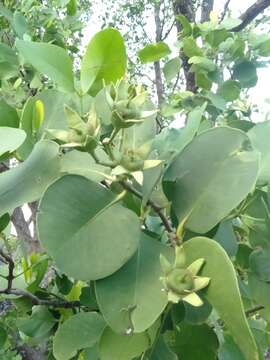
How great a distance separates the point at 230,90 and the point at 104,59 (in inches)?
12.9

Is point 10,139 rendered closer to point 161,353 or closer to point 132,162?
point 132,162

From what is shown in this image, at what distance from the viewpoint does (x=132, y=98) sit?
446 millimetres

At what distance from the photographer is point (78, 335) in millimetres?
579

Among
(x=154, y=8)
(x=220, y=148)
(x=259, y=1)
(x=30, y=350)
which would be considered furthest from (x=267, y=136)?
(x=154, y=8)

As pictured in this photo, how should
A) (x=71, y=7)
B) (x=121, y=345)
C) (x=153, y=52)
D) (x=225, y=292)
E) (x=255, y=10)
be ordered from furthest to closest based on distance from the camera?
(x=255, y=10)
(x=71, y=7)
(x=153, y=52)
(x=121, y=345)
(x=225, y=292)

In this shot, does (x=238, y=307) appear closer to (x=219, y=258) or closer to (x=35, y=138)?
(x=219, y=258)

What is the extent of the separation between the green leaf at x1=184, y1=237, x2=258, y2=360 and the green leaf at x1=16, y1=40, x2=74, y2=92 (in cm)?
22

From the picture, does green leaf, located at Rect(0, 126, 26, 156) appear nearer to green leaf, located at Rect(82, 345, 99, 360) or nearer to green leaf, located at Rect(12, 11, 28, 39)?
green leaf, located at Rect(82, 345, 99, 360)

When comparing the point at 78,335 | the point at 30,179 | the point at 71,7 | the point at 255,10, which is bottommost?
the point at 255,10

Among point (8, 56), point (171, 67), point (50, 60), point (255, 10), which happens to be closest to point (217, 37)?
point (171, 67)

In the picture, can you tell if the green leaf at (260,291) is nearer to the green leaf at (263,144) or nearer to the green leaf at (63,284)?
the green leaf at (263,144)

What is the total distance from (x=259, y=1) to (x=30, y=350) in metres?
2.26

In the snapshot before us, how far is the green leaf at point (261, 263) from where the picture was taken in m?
0.54

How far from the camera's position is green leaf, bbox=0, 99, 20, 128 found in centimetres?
54
